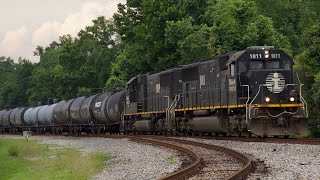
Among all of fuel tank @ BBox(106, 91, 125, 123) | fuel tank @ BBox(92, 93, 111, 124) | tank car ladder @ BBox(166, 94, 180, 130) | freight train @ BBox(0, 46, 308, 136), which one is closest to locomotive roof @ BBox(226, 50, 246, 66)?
freight train @ BBox(0, 46, 308, 136)

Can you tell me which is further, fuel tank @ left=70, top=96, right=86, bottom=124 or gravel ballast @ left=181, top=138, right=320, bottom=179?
fuel tank @ left=70, top=96, right=86, bottom=124

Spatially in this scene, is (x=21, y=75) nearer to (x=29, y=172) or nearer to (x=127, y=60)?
(x=127, y=60)

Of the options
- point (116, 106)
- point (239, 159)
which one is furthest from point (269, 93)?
point (116, 106)

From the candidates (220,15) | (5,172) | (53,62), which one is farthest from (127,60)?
(53,62)

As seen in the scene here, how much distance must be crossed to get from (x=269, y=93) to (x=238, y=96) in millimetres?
1452

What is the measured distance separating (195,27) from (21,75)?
321 feet

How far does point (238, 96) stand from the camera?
24.3 m

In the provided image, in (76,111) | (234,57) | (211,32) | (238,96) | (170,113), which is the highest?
(211,32)

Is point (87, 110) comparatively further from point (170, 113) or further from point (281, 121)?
point (281, 121)

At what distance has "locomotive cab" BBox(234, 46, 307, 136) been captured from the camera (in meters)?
23.1

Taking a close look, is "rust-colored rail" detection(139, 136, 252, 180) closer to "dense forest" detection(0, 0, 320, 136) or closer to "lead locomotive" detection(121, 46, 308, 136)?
"lead locomotive" detection(121, 46, 308, 136)

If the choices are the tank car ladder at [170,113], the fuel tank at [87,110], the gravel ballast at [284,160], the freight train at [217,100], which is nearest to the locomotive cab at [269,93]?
the freight train at [217,100]

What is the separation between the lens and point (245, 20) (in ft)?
153

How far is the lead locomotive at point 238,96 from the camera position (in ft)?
76.2
